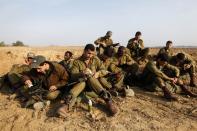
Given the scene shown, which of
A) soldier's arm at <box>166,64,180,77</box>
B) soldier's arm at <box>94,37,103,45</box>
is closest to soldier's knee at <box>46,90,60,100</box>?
soldier's arm at <box>166,64,180,77</box>

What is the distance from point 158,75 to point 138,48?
3.29 m

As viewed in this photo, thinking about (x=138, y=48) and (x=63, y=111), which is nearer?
(x=63, y=111)

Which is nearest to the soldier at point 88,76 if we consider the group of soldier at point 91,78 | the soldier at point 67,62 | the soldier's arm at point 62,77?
the group of soldier at point 91,78

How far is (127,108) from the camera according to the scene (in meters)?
7.43

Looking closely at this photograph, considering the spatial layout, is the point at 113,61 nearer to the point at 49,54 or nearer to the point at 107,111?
the point at 107,111

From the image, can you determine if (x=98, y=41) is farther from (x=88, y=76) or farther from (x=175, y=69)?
(x=88, y=76)

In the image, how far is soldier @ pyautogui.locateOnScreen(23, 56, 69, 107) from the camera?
296 inches

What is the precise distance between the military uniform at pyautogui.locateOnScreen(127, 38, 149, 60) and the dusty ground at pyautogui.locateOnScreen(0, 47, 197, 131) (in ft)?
11.1

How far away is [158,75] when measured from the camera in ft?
26.4

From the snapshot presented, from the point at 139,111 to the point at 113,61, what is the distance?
2.30 m

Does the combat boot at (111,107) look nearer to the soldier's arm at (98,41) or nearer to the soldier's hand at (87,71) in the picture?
the soldier's hand at (87,71)

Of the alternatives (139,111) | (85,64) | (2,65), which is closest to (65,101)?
(85,64)

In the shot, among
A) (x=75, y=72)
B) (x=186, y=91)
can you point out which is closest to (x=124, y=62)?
(x=186, y=91)

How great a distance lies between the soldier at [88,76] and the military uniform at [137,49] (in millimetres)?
3604
